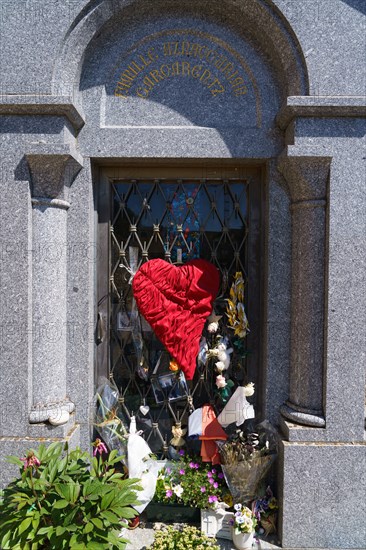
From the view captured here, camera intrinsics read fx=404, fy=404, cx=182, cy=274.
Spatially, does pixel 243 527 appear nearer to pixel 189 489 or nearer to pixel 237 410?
pixel 189 489

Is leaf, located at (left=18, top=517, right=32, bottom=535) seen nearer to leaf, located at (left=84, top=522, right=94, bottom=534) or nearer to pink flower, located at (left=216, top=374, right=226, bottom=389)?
leaf, located at (left=84, top=522, right=94, bottom=534)

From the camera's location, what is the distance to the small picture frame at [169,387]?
414cm

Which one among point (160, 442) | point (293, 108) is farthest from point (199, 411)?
point (293, 108)

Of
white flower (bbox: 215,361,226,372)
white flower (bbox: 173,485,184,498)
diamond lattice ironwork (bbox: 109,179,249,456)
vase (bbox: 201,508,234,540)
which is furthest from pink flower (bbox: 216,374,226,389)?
vase (bbox: 201,508,234,540)

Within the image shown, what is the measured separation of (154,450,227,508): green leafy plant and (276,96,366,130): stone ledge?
3.42m

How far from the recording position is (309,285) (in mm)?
3701

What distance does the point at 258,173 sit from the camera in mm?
4074

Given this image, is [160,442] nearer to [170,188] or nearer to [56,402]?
[56,402]

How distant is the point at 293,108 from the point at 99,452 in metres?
3.72

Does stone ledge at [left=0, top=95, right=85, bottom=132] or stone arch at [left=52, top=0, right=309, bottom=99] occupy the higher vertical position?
stone arch at [left=52, top=0, right=309, bottom=99]

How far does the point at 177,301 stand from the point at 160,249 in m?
0.57

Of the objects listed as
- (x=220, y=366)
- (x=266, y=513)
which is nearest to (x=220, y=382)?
(x=220, y=366)

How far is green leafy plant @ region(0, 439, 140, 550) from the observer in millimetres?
2824

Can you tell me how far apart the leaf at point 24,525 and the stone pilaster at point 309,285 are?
2.31 meters
